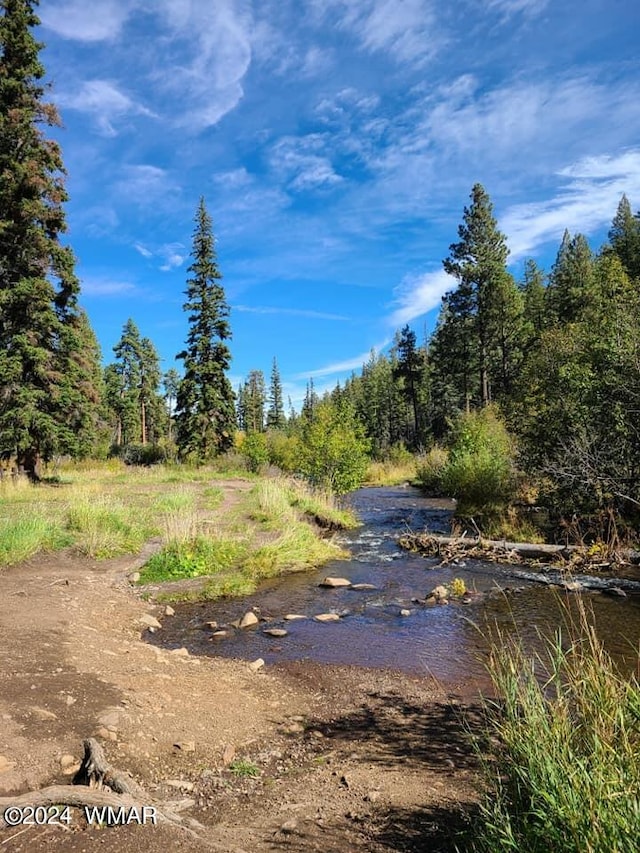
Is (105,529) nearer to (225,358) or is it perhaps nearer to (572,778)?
(572,778)

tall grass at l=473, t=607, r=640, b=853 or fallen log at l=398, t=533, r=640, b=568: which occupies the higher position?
tall grass at l=473, t=607, r=640, b=853

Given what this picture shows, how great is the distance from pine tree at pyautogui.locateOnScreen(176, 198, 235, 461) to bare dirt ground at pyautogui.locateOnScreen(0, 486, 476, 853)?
2545cm

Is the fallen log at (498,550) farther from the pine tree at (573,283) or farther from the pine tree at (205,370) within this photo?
the pine tree at (573,283)

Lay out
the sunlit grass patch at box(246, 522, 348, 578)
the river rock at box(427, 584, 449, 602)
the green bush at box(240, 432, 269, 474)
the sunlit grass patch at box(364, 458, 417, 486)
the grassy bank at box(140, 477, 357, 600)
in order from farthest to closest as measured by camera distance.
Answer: the sunlit grass patch at box(364, 458, 417, 486) < the green bush at box(240, 432, 269, 474) < the sunlit grass patch at box(246, 522, 348, 578) < the grassy bank at box(140, 477, 357, 600) < the river rock at box(427, 584, 449, 602)

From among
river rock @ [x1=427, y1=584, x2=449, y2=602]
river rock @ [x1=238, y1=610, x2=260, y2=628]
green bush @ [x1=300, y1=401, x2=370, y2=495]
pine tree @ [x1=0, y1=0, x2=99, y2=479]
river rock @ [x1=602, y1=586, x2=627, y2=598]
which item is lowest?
river rock @ [x1=602, y1=586, x2=627, y2=598]

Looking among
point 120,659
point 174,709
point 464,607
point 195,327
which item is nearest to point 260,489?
point 464,607

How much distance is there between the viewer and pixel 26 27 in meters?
19.2

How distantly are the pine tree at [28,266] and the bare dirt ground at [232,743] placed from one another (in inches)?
533

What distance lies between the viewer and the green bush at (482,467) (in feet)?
54.4

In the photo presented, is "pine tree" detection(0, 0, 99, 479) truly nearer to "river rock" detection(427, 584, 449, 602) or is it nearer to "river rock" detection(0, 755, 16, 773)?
"river rock" detection(427, 584, 449, 602)

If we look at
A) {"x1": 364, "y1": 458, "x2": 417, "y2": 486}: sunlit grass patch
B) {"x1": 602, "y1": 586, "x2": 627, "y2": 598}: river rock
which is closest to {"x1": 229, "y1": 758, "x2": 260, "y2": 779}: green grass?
{"x1": 602, "y1": 586, "x2": 627, "y2": 598}: river rock

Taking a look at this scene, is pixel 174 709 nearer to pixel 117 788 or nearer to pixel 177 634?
pixel 117 788

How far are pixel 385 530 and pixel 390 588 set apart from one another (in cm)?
698

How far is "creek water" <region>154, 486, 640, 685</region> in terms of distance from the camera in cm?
714
